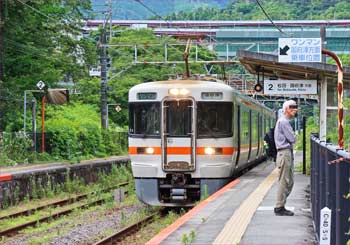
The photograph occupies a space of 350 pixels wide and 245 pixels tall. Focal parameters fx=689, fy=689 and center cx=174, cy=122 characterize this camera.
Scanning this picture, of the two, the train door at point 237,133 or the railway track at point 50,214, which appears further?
the train door at point 237,133

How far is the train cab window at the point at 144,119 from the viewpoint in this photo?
15.0m

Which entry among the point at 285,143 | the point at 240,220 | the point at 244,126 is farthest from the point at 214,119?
the point at 285,143

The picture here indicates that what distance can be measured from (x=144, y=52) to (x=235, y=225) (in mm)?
40758

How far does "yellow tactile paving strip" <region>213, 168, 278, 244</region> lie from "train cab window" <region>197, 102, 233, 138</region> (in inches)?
59.5

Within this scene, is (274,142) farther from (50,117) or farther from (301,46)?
(50,117)

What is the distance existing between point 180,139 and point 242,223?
5261 mm

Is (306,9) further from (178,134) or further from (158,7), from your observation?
(158,7)

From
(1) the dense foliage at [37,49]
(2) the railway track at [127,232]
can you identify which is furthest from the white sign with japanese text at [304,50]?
(1) the dense foliage at [37,49]

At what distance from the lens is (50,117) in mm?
34812

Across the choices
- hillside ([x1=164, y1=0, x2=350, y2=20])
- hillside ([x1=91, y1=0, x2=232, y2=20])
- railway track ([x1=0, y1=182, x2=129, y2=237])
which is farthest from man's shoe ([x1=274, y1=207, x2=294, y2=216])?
hillside ([x1=91, y1=0, x2=232, y2=20])

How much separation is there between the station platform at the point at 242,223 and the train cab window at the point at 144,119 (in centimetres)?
207

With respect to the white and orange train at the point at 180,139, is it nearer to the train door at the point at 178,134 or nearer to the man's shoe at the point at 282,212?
the train door at the point at 178,134

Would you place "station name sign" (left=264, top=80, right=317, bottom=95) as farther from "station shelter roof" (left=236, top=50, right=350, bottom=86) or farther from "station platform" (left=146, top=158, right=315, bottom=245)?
"station platform" (left=146, top=158, right=315, bottom=245)

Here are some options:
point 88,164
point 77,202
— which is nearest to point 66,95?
point 88,164
